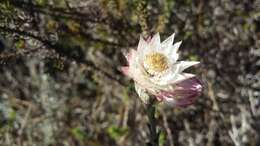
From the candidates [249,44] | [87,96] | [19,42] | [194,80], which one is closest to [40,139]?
[87,96]

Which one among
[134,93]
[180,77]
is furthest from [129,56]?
[134,93]

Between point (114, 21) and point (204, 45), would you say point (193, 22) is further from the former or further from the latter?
point (114, 21)

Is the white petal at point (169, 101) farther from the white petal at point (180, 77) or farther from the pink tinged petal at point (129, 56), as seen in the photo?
the pink tinged petal at point (129, 56)

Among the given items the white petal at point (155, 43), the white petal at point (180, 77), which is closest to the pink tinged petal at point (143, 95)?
the white petal at point (180, 77)

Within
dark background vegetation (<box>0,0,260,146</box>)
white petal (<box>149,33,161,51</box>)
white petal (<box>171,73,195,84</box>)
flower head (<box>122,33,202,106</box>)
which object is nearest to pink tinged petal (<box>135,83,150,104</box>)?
flower head (<box>122,33,202,106</box>)

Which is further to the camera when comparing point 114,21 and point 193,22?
point 193,22
